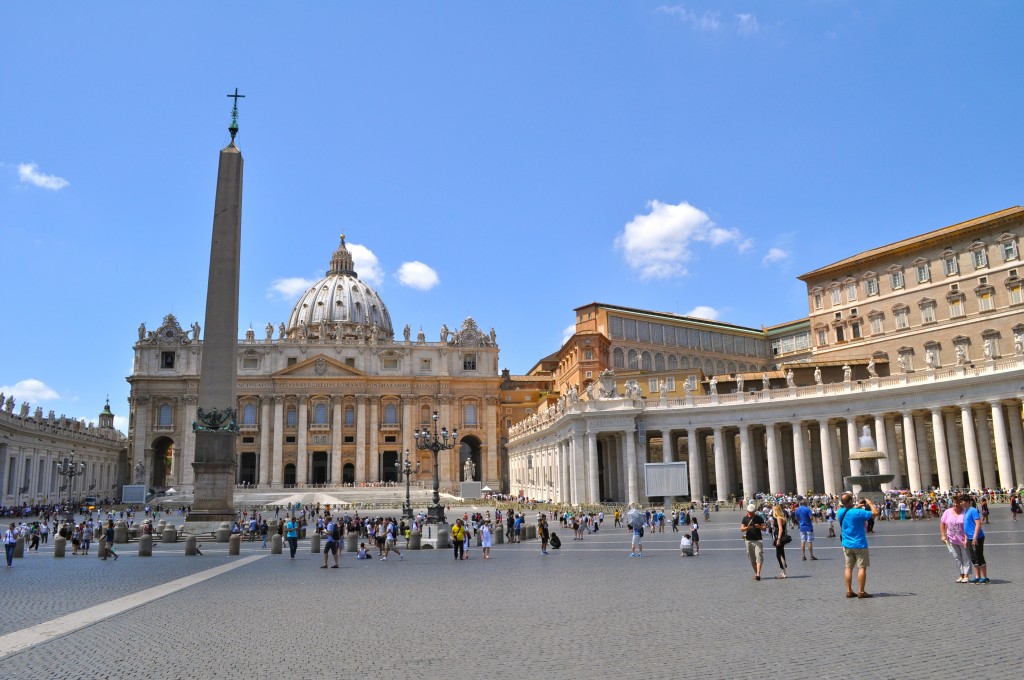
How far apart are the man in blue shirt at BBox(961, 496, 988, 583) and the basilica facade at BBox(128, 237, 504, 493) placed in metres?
75.4

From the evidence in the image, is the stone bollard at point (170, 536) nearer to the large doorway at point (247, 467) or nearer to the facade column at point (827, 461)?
the facade column at point (827, 461)

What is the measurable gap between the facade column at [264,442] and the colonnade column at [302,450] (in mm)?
3106

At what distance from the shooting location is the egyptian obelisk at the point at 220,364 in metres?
23.2

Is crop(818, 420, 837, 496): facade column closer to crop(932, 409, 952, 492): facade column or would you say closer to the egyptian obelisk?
crop(932, 409, 952, 492): facade column

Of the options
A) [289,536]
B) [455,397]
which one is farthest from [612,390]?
[455,397]

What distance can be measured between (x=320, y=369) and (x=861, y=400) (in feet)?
201

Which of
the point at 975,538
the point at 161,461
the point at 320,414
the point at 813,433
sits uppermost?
the point at 320,414

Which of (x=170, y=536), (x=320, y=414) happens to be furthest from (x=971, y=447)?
(x=320, y=414)

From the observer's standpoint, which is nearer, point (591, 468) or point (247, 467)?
point (591, 468)

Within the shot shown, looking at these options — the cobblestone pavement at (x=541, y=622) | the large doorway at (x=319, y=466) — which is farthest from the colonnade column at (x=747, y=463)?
the large doorway at (x=319, y=466)

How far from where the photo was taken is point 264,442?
83.4 m

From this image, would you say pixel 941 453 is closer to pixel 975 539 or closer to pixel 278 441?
pixel 975 539

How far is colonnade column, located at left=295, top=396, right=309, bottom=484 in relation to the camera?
8331 centimetres

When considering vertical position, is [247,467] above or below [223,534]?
above
